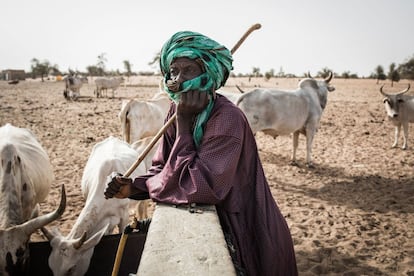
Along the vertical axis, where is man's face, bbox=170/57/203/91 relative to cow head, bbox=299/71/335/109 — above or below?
below

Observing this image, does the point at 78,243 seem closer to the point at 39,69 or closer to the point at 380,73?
the point at 380,73

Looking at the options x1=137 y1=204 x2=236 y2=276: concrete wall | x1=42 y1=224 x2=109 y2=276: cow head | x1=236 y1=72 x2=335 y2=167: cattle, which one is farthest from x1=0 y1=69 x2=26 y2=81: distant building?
x1=137 y1=204 x2=236 y2=276: concrete wall

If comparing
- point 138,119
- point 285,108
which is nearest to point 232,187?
point 138,119

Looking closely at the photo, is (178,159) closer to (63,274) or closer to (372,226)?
(63,274)

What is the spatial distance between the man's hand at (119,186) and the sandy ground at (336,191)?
2.56 metres

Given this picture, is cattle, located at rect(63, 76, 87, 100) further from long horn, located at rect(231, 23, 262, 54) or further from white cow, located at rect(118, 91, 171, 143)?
long horn, located at rect(231, 23, 262, 54)

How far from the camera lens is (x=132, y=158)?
356 cm

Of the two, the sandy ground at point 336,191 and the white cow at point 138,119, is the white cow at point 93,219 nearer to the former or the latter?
the sandy ground at point 336,191

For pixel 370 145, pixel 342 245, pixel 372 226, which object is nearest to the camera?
pixel 342 245

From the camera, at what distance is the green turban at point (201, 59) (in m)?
1.45

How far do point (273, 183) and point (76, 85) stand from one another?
1944 centimetres

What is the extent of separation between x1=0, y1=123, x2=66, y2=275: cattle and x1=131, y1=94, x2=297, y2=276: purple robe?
1068 millimetres

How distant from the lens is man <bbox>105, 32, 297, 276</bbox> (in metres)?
1.33

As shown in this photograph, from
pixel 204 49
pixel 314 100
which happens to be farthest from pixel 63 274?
pixel 314 100
